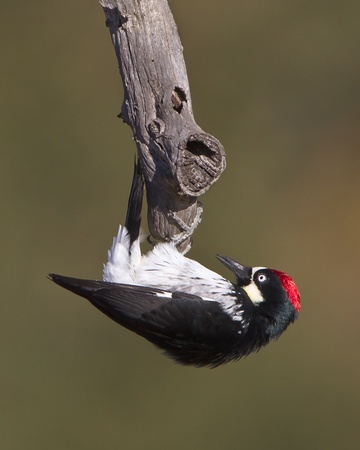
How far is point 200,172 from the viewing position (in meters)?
3.58

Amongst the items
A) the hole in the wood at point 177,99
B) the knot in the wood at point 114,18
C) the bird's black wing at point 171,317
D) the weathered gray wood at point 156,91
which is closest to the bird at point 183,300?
the bird's black wing at point 171,317

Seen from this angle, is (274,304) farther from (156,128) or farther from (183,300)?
(156,128)

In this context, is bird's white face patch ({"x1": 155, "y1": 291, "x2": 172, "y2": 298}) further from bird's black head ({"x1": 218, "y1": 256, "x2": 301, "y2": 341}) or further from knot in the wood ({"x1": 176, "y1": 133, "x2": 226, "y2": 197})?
knot in the wood ({"x1": 176, "y1": 133, "x2": 226, "y2": 197})

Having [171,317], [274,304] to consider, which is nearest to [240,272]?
[274,304]

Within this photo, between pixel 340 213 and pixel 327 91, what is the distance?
0.96 meters

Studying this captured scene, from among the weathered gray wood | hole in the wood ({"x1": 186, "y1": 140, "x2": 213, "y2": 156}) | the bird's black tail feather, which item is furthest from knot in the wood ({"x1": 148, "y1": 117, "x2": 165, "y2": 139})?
the bird's black tail feather

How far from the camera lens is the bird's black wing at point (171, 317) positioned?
3855 millimetres

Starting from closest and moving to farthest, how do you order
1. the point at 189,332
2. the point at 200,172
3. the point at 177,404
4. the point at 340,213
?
the point at 200,172 < the point at 189,332 < the point at 177,404 < the point at 340,213

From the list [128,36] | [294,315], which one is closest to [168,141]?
[128,36]

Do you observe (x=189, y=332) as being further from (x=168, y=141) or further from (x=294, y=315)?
(x=168, y=141)

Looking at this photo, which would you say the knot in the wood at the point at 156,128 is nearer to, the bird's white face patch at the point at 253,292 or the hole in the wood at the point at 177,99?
the hole in the wood at the point at 177,99

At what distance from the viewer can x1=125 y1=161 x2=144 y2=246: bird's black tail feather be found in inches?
158

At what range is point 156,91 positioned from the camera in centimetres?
372

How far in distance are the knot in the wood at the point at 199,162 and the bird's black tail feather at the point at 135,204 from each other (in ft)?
1.42
